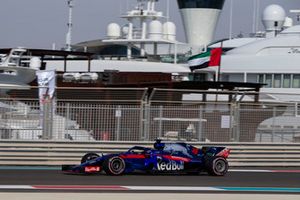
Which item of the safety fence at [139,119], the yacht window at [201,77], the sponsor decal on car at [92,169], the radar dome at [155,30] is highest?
the radar dome at [155,30]

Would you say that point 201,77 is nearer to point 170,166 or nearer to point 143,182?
point 170,166

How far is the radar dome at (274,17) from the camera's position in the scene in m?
65.9

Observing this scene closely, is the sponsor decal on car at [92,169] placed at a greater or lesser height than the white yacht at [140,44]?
lesser

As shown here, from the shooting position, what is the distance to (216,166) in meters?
17.8

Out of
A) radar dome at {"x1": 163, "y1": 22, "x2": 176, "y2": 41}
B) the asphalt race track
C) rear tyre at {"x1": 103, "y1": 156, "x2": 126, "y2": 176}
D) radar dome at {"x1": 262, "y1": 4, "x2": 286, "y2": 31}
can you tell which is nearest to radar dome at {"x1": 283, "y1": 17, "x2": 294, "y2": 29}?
radar dome at {"x1": 262, "y1": 4, "x2": 286, "y2": 31}

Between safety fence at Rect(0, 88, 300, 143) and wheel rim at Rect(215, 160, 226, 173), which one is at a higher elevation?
safety fence at Rect(0, 88, 300, 143)

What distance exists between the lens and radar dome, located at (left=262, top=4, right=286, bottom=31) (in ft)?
216

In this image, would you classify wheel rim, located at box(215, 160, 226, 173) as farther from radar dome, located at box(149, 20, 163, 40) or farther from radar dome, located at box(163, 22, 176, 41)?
radar dome, located at box(163, 22, 176, 41)

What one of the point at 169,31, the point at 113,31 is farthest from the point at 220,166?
the point at 113,31

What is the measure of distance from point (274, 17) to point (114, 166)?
5123 cm

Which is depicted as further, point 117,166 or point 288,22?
point 288,22

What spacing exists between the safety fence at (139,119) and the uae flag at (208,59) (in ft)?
56.8

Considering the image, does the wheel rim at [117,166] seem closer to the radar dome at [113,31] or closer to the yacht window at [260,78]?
the yacht window at [260,78]

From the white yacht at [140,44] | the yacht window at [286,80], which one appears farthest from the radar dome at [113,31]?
the yacht window at [286,80]
